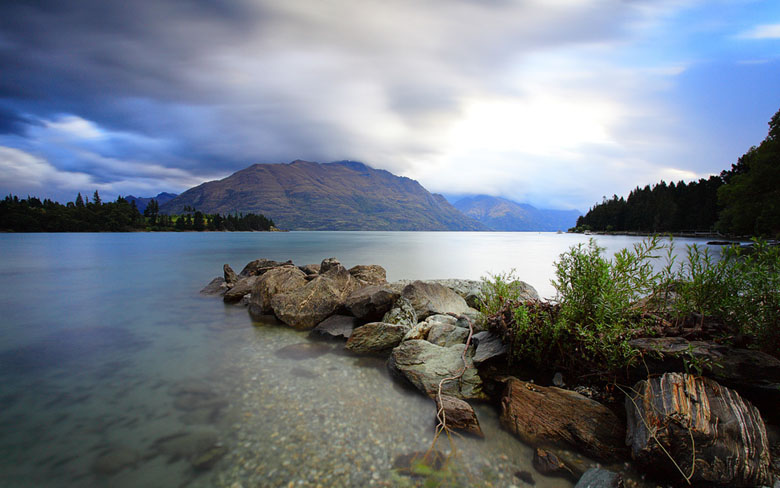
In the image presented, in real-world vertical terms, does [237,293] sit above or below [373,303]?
below

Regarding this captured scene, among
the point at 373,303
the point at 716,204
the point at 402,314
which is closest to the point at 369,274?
the point at 373,303

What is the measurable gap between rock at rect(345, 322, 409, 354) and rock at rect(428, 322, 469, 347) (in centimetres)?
109

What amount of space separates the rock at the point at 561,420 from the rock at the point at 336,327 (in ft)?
21.4

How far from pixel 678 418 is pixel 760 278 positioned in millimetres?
3049

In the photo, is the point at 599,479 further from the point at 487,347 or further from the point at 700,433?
the point at 487,347

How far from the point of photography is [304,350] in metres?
10.6

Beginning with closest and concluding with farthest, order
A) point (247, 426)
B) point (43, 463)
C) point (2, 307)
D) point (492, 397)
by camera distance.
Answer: point (43, 463), point (247, 426), point (492, 397), point (2, 307)

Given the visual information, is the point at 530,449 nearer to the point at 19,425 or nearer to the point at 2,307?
the point at 19,425

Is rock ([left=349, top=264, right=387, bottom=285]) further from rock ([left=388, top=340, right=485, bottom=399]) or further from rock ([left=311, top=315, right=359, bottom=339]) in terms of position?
rock ([left=388, top=340, right=485, bottom=399])

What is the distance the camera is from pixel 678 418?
4.57m

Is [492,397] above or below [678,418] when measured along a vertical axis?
below

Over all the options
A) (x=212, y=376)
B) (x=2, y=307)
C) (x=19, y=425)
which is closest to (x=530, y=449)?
(x=212, y=376)

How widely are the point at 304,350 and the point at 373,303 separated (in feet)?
9.52

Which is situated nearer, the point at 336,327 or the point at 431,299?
the point at 336,327
